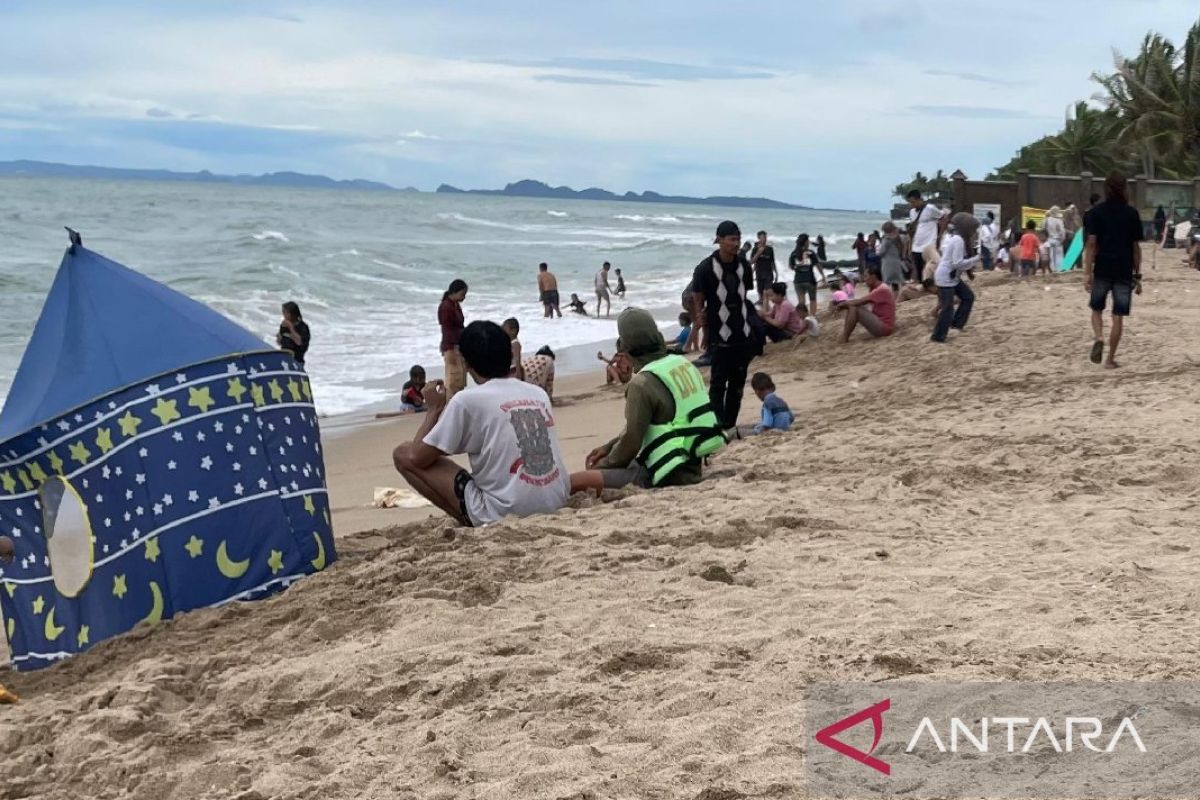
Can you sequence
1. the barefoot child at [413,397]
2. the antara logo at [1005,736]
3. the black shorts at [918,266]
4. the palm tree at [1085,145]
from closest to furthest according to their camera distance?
the antara logo at [1005,736]
the barefoot child at [413,397]
the black shorts at [918,266]
the palm tree at [1085,145]

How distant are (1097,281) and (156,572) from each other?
7.89 metres

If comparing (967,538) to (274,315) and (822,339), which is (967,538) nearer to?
(822,339)

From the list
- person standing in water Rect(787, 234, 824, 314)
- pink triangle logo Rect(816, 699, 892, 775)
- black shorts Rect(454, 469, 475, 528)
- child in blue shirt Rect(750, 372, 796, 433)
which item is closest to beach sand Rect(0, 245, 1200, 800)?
pink triangle logo Rect(816, 699, 892, 775)

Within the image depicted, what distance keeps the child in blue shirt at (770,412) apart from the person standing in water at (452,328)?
11.8 ft

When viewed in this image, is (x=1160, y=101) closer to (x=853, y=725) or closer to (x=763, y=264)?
(x=763, y=264)

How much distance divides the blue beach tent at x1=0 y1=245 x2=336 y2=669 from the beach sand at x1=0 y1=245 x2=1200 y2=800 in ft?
0.76

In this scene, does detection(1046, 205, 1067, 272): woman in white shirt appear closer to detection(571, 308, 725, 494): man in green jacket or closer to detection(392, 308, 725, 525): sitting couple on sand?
detection(571, 308, 725, 494): man in green jacket

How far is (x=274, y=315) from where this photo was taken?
2638 cm

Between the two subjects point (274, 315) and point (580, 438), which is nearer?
point (580, 438)

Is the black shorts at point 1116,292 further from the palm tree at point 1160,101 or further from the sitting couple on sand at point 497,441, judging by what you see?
the palm tree at point 1160,101

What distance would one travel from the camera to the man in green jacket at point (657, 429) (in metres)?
6.53

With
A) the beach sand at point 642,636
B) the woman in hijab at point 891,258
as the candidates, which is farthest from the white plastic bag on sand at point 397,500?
Result: the woman in hijab at point 891,258

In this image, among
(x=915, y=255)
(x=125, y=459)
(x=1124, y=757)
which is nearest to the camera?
(x=1124, y=757)

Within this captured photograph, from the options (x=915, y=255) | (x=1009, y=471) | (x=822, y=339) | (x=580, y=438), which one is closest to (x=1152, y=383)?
(x=1009, y=471)
